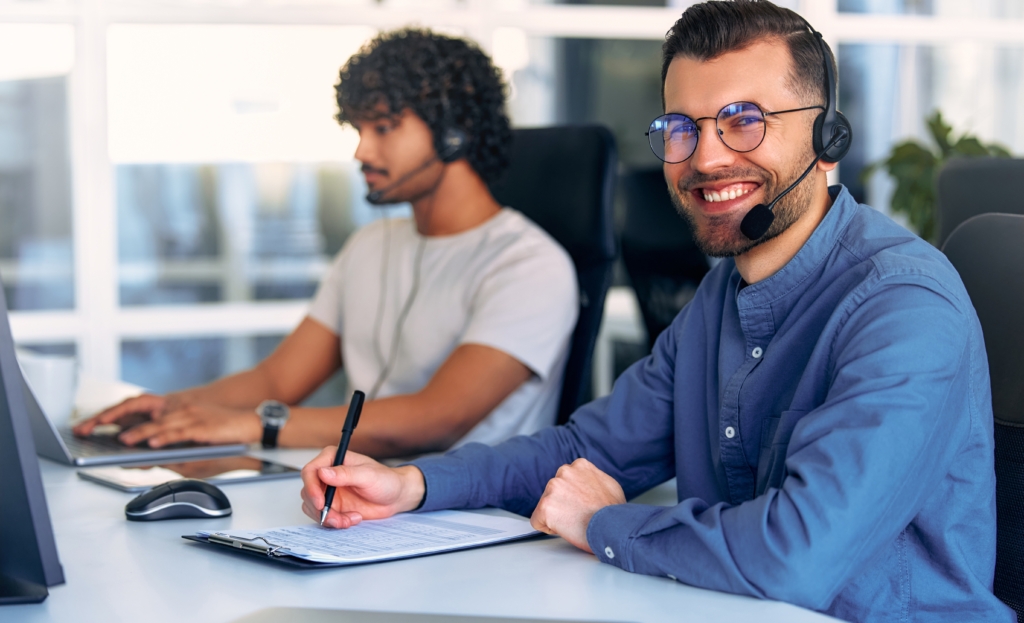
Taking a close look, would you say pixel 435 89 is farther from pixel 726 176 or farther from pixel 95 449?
pixel 726 176

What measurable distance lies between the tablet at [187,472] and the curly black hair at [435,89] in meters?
0.85

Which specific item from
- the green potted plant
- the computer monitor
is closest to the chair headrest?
the computer monitor

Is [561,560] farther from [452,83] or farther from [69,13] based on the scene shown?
[69,13]

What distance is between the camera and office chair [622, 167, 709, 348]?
10.1 ft

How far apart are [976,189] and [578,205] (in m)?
0.82

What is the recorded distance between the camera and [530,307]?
187 cm

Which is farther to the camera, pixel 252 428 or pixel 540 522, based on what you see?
pixel 252 428

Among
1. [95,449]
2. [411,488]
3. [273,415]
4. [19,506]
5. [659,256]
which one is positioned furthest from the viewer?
[659,256]

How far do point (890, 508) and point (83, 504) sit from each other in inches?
35.4

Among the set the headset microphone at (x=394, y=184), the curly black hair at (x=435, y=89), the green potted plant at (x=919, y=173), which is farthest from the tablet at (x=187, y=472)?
the green potted plant at (x=919, y=173)

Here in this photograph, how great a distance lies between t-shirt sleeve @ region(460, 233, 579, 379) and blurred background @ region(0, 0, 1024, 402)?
4.64ft

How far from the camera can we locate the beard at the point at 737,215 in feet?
3.74

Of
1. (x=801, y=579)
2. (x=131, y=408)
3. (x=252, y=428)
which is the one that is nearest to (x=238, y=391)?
(x=131, y=408)

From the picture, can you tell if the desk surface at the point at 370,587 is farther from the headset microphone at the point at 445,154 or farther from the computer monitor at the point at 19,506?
the headset microphone at the point at 445,154
